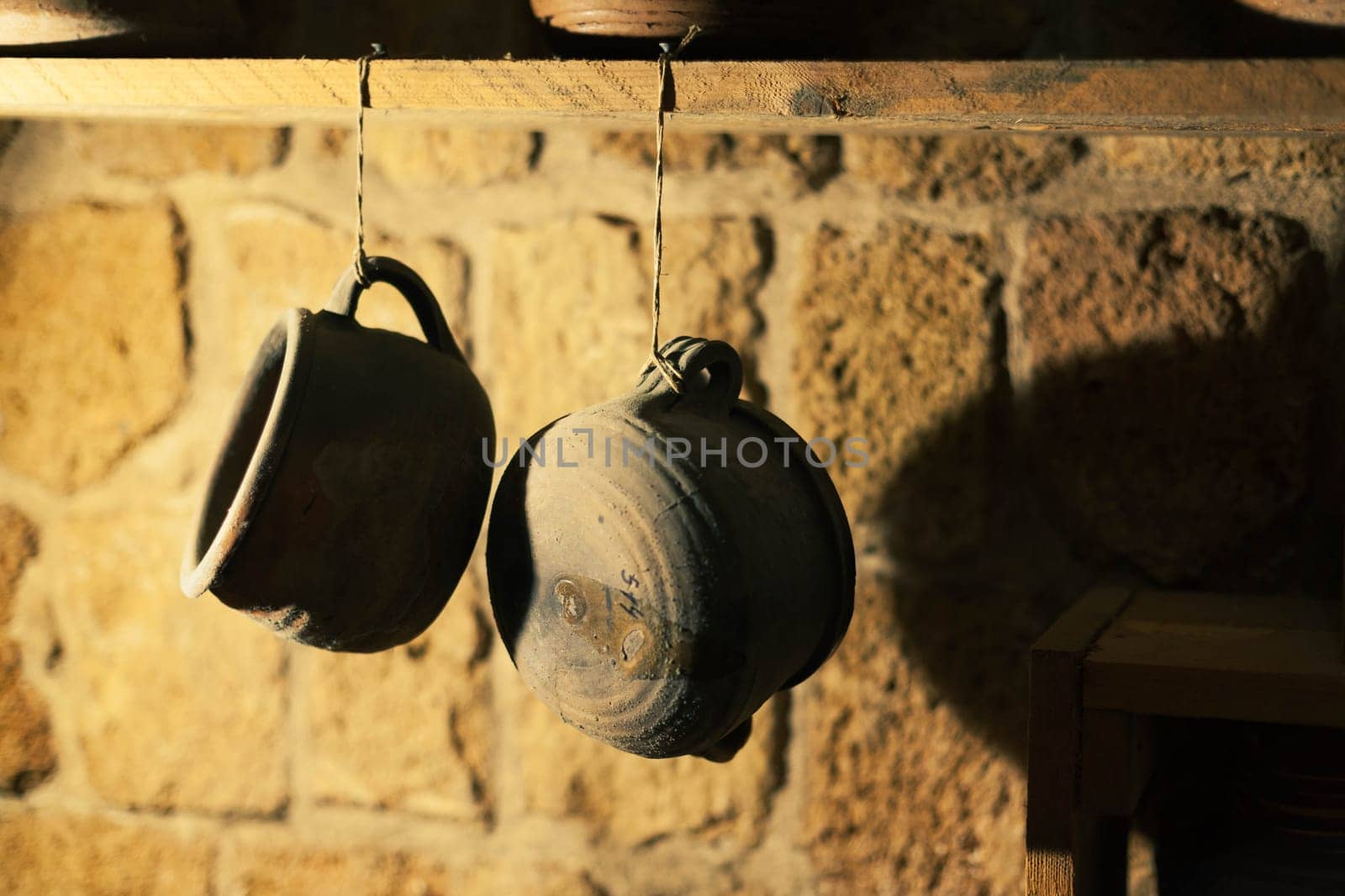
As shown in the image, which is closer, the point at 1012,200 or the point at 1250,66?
the point at 1250,66

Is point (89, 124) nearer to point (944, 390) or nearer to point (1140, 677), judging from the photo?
point (944, 390)

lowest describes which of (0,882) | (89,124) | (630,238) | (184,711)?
Answer: (0,882)

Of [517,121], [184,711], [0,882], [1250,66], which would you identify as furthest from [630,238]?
[0,882]

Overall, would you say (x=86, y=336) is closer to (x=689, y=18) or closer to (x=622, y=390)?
(x=622, y=390)

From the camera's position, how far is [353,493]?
845 mm

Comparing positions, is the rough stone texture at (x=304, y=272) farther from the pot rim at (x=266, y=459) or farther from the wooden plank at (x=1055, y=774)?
the wooden plank at (x=1055, y=774)

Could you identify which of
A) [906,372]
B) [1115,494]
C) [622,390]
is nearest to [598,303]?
[622,390]

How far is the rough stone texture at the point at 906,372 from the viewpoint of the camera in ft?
3.58

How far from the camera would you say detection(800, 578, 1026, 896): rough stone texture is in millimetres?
1108

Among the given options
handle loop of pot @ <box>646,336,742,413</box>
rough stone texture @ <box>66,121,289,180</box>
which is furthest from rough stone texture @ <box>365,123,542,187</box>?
handle loop of pot @ <box>646,336,742,413</box>

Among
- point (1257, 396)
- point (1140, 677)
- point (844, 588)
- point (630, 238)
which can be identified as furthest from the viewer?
point (630, 238)

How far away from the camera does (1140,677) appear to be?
2.45 ft

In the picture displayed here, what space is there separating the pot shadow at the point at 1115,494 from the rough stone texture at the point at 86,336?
0.79 m

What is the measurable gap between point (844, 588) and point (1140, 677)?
210 mm
